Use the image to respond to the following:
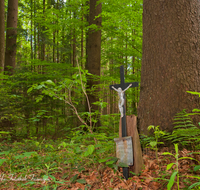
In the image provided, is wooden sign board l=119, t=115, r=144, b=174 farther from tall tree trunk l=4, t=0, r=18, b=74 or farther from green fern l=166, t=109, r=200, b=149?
tall tree trunk l=4, t=0, r=18, b=74

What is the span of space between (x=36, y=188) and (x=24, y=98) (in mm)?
5670

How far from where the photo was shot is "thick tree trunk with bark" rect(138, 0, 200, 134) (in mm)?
3137

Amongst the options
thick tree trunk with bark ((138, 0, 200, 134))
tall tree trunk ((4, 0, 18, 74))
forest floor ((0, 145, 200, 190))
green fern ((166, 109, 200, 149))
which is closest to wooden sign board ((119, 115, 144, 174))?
forest floor ((0, 145, 200, 190))

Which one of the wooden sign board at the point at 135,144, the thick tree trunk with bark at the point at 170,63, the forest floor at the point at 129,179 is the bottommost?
the forest floor at the point at 129,179

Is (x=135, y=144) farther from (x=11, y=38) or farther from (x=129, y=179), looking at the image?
(x=11, y=38)

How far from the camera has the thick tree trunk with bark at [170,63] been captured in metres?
3.14

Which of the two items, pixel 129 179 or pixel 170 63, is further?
pixel 170 63

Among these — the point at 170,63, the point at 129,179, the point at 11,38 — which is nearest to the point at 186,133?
the point at 129,179

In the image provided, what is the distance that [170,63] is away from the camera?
127 inches

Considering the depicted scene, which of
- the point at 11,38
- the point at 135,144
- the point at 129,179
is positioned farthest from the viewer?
the point at 11,38

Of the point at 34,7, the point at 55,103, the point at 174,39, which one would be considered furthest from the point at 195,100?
the point at 34,7

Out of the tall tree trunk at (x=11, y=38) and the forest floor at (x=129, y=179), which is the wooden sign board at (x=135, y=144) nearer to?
the forest floor at (x=129, y=179)

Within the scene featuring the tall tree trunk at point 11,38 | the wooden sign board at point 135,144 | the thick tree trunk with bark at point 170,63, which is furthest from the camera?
the tall tree trunk at point 11,38

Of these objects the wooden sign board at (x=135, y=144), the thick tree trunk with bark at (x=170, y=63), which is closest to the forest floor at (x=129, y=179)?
the wooden sign board at (x=135, y=144)
